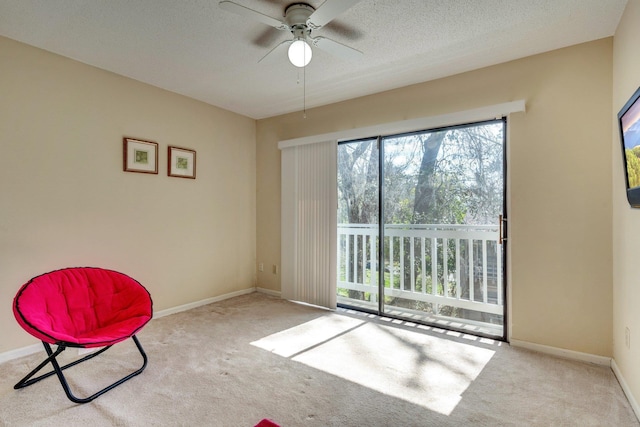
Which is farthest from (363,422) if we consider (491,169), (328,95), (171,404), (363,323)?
(328,95)

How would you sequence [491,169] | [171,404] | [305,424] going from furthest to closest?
[491,169] → [171,404] → [305,424]

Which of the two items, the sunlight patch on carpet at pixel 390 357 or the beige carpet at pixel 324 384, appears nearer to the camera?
the beige carpet at pixel 324 384

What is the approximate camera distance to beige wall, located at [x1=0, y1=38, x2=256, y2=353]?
2.45 m

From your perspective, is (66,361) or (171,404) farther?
(66,361)

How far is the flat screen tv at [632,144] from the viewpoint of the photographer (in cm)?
160

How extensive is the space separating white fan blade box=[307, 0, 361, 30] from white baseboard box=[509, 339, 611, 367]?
2.77m

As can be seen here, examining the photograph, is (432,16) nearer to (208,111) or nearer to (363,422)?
(363,422)

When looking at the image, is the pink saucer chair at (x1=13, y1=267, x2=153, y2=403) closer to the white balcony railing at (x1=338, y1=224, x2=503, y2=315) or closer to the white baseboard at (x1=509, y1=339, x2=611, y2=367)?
the white balcony railing at (x1=338, y1=224, x2=503, y2=315)

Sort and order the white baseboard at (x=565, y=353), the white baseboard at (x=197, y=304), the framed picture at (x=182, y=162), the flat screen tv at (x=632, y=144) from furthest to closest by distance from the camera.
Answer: the framed picture at (x=182, y=162) < the white baseboard at (x=197, y=304) < the white baseboard at (x=565, y=353) < the flat screen tv at (x=632, y=144)

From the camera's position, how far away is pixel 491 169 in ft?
9.83

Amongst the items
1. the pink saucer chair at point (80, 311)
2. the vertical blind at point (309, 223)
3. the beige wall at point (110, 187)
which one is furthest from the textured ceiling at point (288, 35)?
the pink saucer chair at point (80, 311)

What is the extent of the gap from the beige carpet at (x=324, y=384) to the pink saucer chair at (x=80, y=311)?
166mm

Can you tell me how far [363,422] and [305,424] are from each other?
306 mm

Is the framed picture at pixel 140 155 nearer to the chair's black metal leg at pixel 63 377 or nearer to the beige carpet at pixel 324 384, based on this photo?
the beige carpet at pixel 324 384
